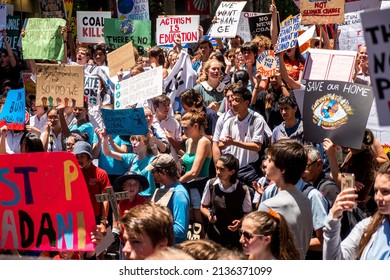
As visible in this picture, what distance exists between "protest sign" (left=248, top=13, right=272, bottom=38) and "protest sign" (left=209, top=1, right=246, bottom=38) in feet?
1.29

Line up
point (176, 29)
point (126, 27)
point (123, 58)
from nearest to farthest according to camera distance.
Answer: point (123, 58) < point (126, 27) < point (176, 29)

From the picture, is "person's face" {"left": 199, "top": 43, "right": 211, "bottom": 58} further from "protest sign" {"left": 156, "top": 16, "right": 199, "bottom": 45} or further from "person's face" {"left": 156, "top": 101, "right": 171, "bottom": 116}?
"person's face" {"left": 156, "top": 101, "right": 171, "bottom": 116}

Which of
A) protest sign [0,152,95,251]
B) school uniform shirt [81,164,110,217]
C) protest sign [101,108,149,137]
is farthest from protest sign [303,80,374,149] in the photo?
protest sign [0,152,95,251]

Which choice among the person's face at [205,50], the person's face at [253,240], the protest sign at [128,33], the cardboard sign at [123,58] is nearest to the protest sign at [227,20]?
the person's face at [205,50]

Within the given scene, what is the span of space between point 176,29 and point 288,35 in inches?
187

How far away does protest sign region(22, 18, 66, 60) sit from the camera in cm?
1339

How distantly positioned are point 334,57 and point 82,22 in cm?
803

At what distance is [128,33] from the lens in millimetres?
14984

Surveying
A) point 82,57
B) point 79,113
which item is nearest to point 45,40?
point 82,57

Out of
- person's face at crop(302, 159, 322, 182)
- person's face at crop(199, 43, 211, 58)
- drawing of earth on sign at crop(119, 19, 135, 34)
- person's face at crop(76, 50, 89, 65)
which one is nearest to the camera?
person's face at crop(302, 159, 322, 182)

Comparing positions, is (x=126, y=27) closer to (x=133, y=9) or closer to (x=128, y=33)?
(x=128, y=33)

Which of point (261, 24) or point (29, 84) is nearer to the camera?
point (29, 84)

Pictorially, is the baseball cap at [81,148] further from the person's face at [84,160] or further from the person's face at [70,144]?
the person's face at [70,144]

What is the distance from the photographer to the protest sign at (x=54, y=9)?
18.1 meters
